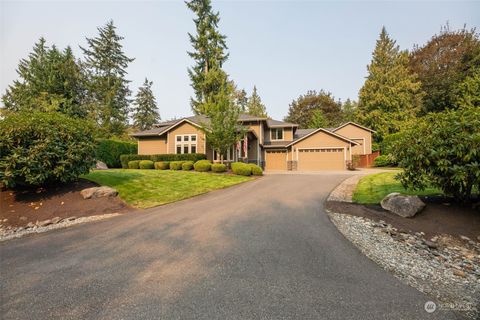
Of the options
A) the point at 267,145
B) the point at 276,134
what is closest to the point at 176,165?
the point at 267,145

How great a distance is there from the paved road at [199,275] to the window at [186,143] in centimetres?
1527

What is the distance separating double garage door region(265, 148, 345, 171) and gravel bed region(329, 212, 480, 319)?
18.4 m

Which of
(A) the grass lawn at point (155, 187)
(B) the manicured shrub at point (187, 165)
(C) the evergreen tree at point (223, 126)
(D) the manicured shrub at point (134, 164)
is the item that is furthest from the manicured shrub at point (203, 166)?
(D) the manicured shrub at point (134, 164)

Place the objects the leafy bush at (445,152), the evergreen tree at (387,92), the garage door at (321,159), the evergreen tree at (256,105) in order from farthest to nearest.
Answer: the evergreen tree at (256,105) < the evergreen tree at (387,92) < the garage door at (321,159) < the leafy bush at (445,152)

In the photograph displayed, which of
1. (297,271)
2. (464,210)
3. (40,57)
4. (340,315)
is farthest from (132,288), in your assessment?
(40,57)

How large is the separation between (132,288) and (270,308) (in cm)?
194

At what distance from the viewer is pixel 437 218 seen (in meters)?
5.89

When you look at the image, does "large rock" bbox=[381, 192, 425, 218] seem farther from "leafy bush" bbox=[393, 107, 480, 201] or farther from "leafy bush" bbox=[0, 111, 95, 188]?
"leafy bush" bbox=[0, 111, 95, 188]

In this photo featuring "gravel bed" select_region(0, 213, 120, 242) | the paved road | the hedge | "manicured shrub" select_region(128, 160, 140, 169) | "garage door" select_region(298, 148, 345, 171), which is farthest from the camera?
"garage door" select_region(298, 148, 345, 171)

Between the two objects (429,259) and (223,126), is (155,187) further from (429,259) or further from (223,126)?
(429,259)

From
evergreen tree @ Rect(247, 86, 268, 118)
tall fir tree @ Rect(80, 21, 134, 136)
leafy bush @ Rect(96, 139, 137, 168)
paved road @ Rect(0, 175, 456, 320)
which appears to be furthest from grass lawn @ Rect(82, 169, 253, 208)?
evergreen tree @ Rect(247, 86, 268, 118)

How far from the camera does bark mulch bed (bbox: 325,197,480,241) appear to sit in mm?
5391

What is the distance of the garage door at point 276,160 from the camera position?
25266mm

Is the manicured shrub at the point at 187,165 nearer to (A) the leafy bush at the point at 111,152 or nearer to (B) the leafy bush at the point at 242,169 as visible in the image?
(B) the leafy bush at the point at 242,169
